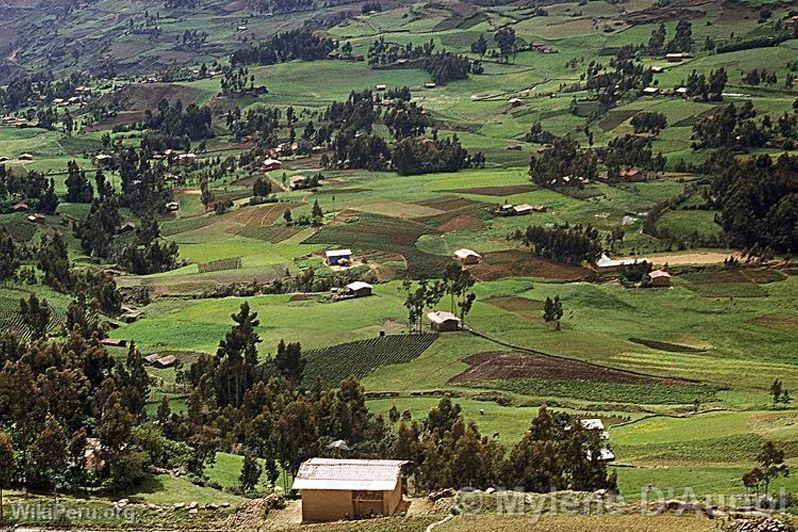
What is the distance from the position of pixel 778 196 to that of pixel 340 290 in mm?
32038

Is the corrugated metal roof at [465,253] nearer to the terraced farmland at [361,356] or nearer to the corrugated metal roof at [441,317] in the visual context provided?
the corrugated metal roof at [441,317]

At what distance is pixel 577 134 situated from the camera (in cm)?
12050

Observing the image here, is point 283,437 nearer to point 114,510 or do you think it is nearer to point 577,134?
point 114,510

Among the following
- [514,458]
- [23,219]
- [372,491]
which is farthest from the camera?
[23,219]

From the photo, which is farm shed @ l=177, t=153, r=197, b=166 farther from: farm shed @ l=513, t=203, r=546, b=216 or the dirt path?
the dirt path

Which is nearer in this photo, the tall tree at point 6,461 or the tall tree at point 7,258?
the tall tree at point 6,461

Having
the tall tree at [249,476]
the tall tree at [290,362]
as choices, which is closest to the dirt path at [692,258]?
the tall tree at [290,362]

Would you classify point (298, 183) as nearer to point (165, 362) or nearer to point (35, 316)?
point (35, 316)

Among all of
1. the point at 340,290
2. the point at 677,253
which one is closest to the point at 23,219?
the point at 340,290

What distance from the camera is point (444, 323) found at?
65.1 m

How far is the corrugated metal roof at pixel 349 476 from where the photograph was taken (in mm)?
32094

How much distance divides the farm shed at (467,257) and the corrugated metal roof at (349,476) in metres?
47.1

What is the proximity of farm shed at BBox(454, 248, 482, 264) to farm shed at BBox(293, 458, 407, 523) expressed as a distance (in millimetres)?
47860

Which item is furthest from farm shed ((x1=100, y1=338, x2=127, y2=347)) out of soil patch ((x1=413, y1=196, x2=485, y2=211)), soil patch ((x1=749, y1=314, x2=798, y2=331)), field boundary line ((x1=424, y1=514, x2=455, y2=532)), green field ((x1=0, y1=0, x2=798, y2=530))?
field boundary line ((x1=424, y1=514, x2=455, y2=532))
